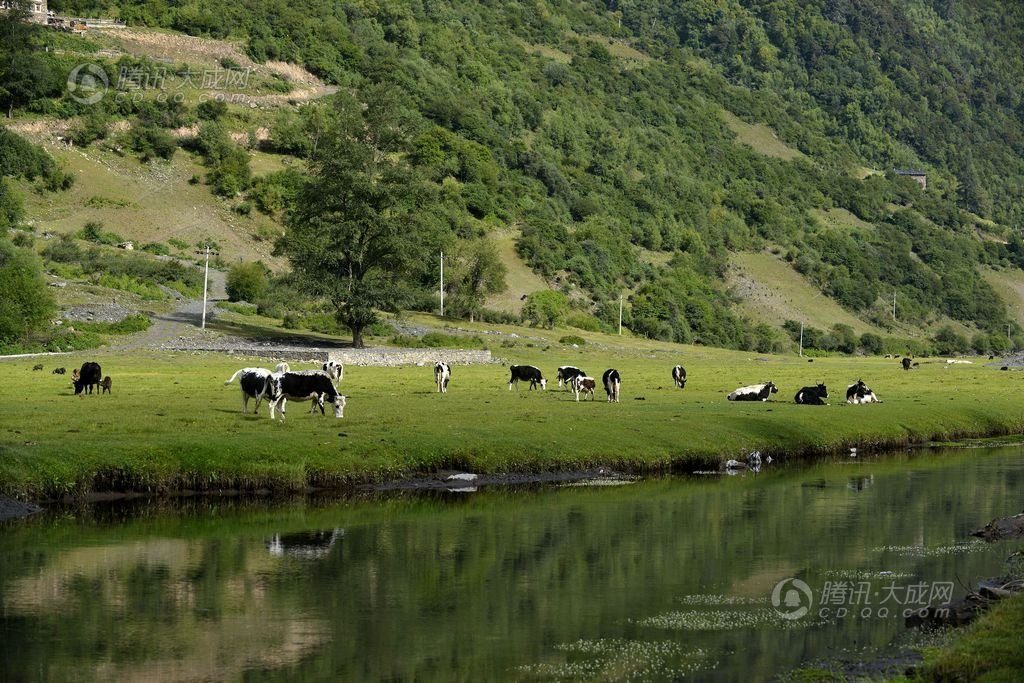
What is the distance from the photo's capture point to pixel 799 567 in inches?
1104

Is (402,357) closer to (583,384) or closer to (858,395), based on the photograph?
(583,384)

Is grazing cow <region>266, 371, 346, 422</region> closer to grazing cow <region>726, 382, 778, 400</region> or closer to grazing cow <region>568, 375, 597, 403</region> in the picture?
grazing cow <region>568, 375, 597, 403</region>

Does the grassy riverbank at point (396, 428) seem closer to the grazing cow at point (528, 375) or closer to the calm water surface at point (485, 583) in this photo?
the grazing cow at point (528, 375)

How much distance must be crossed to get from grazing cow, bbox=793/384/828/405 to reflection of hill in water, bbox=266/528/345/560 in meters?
36.2

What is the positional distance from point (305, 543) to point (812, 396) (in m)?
38.3

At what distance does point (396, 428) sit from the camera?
4412 centimetres

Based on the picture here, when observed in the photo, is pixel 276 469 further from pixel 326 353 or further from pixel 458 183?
pixel 458 183

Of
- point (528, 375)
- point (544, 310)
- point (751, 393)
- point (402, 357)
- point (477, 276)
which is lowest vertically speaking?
point (751, 393)

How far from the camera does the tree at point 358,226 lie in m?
94.6

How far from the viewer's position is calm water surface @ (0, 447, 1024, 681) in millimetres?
20938

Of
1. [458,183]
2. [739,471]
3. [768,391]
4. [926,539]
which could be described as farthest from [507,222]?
[926,539]

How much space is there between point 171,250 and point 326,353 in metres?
68.4

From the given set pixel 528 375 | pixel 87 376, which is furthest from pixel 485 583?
pixel 528 375

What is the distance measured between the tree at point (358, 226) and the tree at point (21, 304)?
17.3 metres
